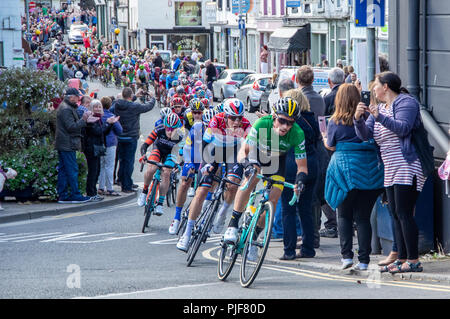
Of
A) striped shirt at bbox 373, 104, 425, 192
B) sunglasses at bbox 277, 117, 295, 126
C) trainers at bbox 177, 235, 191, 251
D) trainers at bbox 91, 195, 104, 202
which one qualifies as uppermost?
sunglasses at bbox 277, 117, 295, 126

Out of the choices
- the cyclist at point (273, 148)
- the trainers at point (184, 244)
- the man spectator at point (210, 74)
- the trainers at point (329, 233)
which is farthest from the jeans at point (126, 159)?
the man spectator at point (210, 74)

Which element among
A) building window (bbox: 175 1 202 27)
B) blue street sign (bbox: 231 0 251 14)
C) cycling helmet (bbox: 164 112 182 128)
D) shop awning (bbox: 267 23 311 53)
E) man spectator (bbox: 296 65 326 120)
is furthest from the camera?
building window (bbox: 175 1 202 27)

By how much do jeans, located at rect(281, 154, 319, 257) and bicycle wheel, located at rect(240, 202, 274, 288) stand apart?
1188 mm

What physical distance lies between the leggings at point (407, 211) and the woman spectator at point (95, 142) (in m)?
8.44

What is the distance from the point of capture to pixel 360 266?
927 centimetres


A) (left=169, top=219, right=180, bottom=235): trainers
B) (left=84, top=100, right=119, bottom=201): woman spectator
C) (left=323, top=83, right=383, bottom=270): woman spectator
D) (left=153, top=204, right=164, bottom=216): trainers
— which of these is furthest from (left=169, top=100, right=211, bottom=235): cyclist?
(left=84, top=100, right=119, bottom=201): woman spectator

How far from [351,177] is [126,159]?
8.97 m

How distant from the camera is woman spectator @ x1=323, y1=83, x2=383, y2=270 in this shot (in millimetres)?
9234

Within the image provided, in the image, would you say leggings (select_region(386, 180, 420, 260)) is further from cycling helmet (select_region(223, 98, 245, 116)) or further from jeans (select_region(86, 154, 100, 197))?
jeans (select_region(86, 154, 100, 197))

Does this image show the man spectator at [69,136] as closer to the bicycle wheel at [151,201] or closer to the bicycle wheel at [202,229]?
the bicycle wheel at [151,201]

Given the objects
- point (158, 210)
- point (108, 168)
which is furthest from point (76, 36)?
point (158, 210)

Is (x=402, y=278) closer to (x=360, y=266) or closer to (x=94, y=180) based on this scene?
(x=360, y=266)

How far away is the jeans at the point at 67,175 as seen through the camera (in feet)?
53.1
